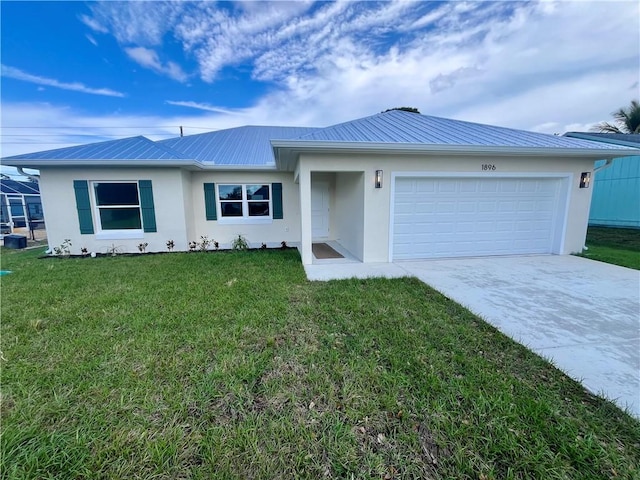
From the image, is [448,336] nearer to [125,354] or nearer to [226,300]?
[226,300]

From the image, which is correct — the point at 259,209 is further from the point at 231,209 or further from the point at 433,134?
the point at 433,134

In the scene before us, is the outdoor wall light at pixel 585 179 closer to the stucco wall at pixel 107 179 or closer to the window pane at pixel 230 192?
the window pane at pixel 230 192

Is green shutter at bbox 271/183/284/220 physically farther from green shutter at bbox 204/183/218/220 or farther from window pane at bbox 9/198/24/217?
window pane at bbox 9/198/24/217

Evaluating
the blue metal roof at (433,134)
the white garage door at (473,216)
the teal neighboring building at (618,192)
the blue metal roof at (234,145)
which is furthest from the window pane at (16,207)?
the teal neighboring building at (618,192)

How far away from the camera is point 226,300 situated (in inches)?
174

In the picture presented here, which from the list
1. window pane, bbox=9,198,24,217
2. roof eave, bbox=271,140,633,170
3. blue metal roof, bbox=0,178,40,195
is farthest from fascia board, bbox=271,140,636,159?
blue metal roof, bbox=0,178,40,195

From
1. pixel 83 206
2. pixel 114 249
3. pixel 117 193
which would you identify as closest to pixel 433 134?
pixel 117 193

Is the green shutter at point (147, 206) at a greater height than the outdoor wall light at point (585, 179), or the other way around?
the outdoor wall light at point (585, 179)

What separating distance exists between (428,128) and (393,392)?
754 centimetres

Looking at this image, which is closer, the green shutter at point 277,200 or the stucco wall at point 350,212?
the stucco wall at point 350,212

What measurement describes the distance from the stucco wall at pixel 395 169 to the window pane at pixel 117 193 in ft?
18.8

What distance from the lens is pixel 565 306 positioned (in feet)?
13.5

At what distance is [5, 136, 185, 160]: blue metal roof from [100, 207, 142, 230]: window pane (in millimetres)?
1627

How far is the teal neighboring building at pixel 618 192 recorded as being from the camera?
12.2 metres
